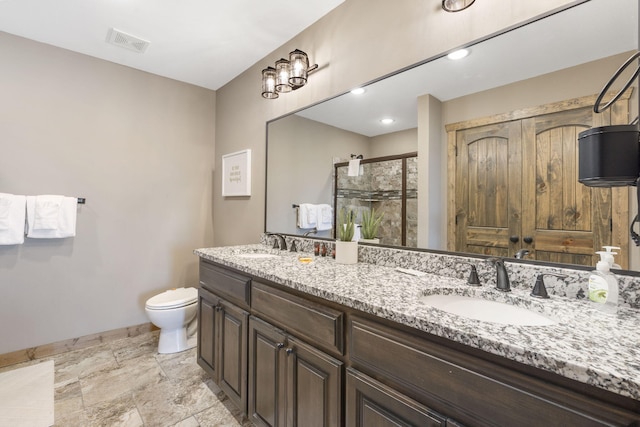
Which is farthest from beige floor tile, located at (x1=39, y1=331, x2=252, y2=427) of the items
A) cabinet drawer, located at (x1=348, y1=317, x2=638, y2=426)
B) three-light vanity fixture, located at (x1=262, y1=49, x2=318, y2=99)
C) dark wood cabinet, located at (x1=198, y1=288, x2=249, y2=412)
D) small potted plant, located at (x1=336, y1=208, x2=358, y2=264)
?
three-light vanity fixture, located at (x1=262, y1=49, x2=318, y2=99)

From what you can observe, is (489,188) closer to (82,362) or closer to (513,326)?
(513,326)

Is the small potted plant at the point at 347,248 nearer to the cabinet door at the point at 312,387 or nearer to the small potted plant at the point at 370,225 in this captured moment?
the small potted plant at the point at 370,225

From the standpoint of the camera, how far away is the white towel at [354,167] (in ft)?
6.01

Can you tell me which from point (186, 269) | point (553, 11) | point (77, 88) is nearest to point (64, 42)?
point (77, 88)

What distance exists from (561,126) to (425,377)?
3.33 ft

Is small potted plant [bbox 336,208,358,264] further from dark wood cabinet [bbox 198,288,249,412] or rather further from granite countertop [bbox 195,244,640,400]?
dark wood cabinet [bbox 198,288,249,412]

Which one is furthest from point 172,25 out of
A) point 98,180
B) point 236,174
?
point 98,180

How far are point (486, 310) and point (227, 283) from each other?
1.32 metres

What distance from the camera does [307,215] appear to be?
86.3 inches

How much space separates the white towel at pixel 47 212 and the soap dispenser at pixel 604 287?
3.25 metres

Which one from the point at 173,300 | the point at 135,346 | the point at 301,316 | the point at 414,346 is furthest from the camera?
the point at 135,346

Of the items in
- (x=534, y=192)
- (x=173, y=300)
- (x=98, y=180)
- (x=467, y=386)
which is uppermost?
(x=98, y=180)

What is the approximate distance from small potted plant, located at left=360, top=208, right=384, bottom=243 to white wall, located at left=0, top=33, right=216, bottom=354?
2128 mm

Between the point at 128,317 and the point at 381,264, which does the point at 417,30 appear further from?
the point at 128,317
